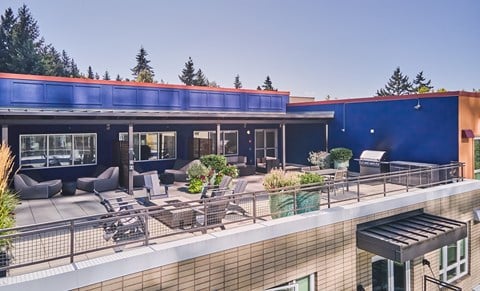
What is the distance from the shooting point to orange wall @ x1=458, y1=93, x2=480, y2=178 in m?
11.6

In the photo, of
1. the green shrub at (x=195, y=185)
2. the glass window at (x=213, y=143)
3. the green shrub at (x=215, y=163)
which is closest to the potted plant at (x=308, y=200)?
the green shrub at (x=195, y=185)

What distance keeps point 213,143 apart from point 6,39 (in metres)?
41.2

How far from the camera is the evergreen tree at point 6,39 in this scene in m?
42.6

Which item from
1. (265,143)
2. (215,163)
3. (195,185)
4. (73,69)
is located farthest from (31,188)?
(73,69)

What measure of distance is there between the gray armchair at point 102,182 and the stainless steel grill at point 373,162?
965cm

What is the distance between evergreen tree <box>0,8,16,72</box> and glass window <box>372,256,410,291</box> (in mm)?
47802

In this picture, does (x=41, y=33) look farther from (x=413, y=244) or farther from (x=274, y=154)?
(x=413, y=244)

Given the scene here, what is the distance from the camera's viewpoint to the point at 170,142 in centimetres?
1627

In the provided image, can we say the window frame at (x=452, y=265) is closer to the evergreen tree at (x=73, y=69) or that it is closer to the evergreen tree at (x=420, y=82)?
the evergreen tree at (x=73, y=69)

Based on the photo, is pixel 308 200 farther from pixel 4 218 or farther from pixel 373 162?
pixel 373 162

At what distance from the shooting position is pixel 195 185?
11469mm

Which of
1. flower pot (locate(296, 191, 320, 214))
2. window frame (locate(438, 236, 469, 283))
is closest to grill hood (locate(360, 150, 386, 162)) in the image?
window frame (locate(438, 236, 469, 283))

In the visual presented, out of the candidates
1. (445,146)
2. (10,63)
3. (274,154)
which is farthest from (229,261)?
(10,63)

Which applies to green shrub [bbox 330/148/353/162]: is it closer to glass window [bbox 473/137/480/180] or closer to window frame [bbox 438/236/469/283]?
glass window [bbox 473/137/480/180]
